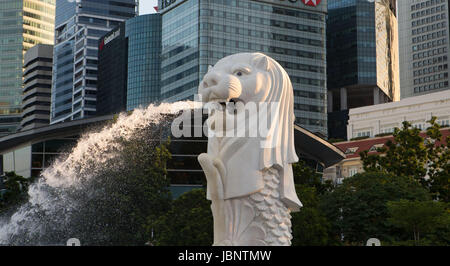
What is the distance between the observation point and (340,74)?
131250 millimetres

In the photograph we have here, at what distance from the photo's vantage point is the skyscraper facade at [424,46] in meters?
140

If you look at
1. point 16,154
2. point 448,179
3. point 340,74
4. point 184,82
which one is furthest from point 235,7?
point 448,179

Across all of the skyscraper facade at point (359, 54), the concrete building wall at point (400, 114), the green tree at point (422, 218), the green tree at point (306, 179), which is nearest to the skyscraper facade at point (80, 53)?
the skyscraper facade at point (359, 54)

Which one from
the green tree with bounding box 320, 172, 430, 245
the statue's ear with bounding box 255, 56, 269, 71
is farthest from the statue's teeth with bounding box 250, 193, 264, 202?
the green tree with bounding box 320, 172, 430, 245

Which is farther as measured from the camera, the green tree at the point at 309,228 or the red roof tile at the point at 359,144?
the red roof tile at the point at 359,144

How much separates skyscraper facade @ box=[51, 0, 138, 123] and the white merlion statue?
133 metres

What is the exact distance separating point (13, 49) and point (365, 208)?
148421 mm

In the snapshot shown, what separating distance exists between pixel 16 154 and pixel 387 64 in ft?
320

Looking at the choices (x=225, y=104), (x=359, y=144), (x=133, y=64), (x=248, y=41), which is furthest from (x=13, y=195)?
(x=133, y=64)

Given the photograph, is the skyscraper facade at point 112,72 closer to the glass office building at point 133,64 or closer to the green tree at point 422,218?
the glass office building at point 133,64

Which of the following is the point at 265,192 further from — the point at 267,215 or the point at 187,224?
the point at 187,224

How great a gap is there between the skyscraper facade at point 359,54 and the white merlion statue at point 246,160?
113385 millimetres

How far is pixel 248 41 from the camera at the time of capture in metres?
107
